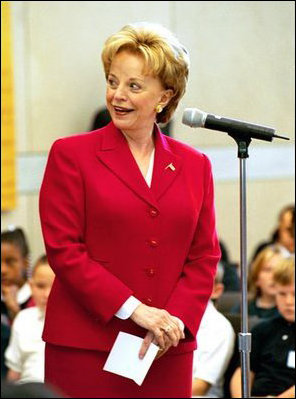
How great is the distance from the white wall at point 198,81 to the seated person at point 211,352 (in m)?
3.59

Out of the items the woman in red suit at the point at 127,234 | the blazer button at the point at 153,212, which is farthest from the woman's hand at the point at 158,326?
the blazer button at the point at 153,212

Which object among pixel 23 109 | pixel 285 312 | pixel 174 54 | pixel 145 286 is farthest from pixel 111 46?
pixel 23 109

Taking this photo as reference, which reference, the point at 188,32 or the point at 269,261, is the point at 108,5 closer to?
the point at 188,32

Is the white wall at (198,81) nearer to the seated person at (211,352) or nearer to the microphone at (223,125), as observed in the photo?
the seated person at (211,352)

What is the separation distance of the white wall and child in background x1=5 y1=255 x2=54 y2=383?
2834 millimetres

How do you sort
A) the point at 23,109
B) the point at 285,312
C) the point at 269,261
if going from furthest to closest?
the point at 23,109 → the point at 269,261 → the point at 285,312

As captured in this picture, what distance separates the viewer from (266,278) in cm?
588

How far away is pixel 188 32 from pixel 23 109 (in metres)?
1.52

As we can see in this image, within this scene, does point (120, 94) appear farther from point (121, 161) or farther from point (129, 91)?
point (121, 161)

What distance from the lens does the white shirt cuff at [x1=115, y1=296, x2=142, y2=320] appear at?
2619 mm

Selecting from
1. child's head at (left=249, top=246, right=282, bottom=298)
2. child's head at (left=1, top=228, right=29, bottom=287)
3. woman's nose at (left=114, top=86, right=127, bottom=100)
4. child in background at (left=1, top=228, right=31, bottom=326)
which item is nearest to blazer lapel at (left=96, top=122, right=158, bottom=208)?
woman's nose at (left=114, top=86, right=127, bottom=100)

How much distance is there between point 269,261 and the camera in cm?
610

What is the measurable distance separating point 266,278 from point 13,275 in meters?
1.54

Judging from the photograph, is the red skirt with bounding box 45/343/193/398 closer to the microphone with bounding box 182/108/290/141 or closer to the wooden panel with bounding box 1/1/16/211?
the microphone with bounding box 182/108/290/141
